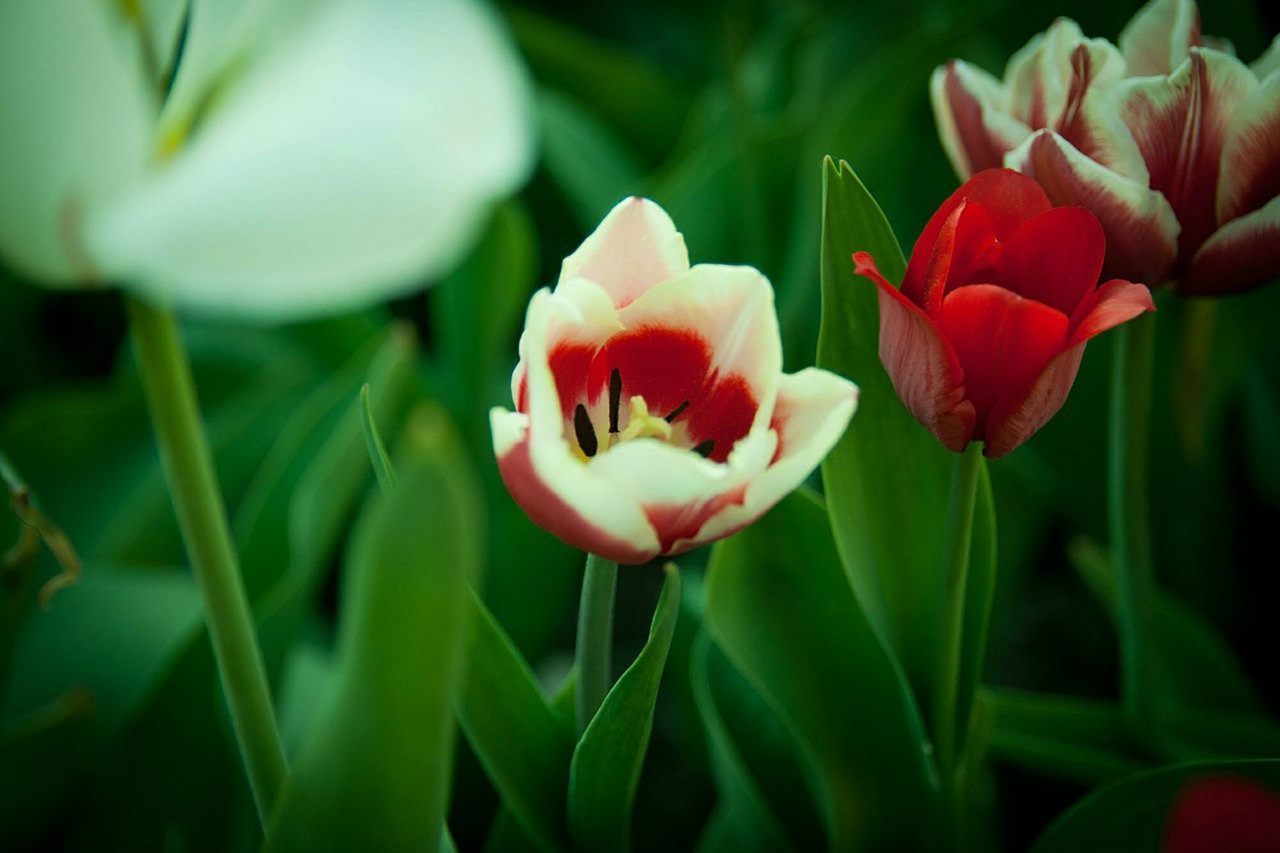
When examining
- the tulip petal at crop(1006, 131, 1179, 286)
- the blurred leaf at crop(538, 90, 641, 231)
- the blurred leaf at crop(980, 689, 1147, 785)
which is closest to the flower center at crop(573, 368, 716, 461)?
the tulip petal at crop(1006, 131, 1179, 286)

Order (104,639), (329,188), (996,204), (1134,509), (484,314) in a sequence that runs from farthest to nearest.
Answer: (484,314)
(104,639)
(1134,509)
(996,204)
(329,188)

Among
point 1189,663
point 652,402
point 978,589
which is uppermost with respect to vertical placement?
point 652,402

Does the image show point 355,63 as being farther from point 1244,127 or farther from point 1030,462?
point 1030,462

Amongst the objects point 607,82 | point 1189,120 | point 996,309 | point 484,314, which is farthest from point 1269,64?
point 607,82

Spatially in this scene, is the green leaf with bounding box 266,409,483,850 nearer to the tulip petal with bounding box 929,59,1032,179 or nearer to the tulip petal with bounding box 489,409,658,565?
Result: the tulip petal with bounding box 489,409,658,565

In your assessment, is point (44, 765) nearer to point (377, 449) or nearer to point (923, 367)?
point (377, 449)
